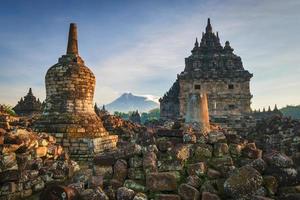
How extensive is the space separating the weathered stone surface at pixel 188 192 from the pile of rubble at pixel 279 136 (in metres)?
14.5

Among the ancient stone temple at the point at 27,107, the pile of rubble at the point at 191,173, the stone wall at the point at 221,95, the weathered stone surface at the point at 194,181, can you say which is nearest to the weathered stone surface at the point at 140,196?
the pile of rubble at the point at 191,173

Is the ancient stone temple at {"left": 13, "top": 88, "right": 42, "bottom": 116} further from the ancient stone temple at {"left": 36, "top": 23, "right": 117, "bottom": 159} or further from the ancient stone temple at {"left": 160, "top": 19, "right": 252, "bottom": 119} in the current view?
the ancient stone temple at {"left": 36, "top": 23, "right": 117, "bottom": 159}

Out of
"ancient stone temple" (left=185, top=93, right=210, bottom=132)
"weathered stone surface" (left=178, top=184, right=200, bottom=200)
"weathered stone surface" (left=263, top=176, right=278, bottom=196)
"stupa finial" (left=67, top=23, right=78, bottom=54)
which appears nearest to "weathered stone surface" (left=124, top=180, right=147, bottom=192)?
"weathered stone surface" (left=178, top=184, right=200, bottom=200)

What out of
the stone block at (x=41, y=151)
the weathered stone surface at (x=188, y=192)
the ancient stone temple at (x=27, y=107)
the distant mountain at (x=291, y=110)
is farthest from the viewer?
the distant mountain at (x=291, y=110)

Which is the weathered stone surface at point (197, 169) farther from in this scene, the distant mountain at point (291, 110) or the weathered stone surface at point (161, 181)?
Result: the distant mountain at point (291, 110)

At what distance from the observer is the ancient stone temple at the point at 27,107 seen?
1336 inches

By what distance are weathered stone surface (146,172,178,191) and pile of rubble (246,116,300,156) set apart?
1441 centimetres

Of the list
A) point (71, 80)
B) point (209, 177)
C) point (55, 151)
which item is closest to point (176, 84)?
point (71, 80)

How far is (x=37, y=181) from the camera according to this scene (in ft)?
22.0

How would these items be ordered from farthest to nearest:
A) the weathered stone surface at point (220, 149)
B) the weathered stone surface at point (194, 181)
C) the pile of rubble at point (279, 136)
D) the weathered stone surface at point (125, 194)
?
the pile of rubble at point (279, 136) < the weathered stone surface at point (220, 149) < the weathered stone surface at point (194, 181) < the weathered stone surface at point (125, 194)

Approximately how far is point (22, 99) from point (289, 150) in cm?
2834

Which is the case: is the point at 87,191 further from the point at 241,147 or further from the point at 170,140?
the point at 241,147

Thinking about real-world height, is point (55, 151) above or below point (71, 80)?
below

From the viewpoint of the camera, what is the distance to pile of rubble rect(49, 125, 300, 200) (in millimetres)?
4875
